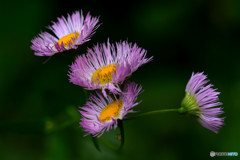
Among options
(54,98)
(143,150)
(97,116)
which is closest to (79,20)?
(97,116)

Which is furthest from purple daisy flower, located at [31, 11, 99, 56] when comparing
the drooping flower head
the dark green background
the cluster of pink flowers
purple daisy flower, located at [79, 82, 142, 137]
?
the dark green background

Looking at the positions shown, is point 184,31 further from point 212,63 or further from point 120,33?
point 120,33

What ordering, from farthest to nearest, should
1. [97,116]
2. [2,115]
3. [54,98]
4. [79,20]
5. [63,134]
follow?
1. [2,115]
2. [54,98]
3. [63,134]
4. [79,20]
5. [97,116]

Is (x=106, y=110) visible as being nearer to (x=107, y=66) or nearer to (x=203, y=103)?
(x=107, y=66)

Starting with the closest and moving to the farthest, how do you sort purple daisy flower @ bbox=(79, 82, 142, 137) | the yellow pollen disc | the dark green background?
purple daisy flower @ bbox=(79, 82, 142, 137), the yellow pollen disc, the dark green background

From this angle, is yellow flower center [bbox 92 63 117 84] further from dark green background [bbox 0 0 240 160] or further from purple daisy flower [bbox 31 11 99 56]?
dark green background [bbox 0 0 240 160]

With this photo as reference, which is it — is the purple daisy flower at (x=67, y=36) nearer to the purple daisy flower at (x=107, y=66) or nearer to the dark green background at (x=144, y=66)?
the purple daisy flower at (x=107, y=66)

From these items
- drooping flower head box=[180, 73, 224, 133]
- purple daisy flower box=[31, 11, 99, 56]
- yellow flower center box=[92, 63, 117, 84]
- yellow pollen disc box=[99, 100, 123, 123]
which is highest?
purple daisy flower box=[31, 11, 99, 56]

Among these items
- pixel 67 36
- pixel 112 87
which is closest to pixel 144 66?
pixel 67 36
